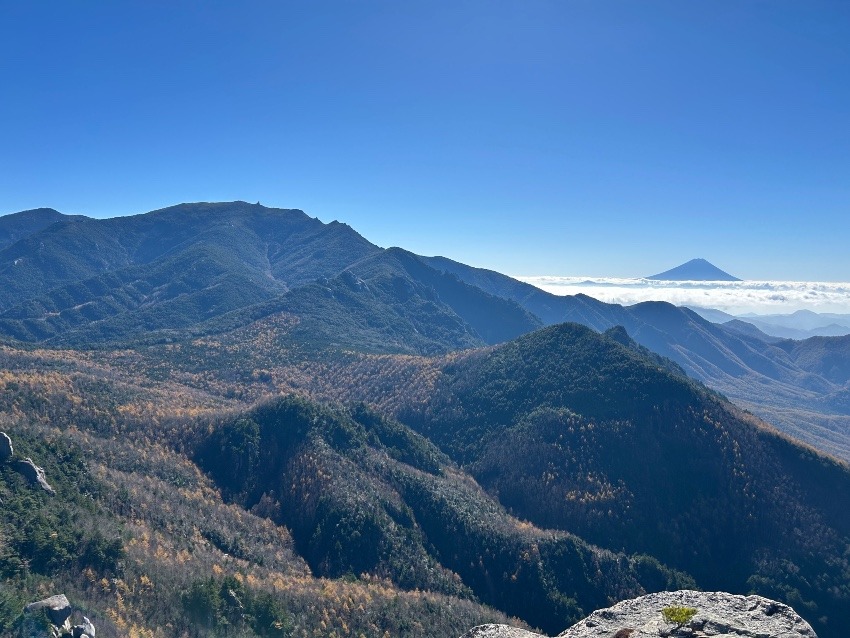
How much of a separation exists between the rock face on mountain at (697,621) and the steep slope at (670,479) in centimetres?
7750

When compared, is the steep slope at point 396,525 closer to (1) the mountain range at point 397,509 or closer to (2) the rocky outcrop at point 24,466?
(1) the mountain range at point 397,509

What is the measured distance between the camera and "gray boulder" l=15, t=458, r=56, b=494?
3196 inches

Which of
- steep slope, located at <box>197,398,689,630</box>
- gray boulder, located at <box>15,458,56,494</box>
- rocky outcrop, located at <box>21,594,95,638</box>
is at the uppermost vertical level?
gray boulder, located at <box>15,458,56,494</box>

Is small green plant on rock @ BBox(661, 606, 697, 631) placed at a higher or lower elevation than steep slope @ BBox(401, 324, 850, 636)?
higher

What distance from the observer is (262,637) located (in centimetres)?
7294

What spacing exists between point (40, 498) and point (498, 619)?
7952cm

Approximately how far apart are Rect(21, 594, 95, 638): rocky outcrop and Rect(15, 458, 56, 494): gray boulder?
31.4 metres

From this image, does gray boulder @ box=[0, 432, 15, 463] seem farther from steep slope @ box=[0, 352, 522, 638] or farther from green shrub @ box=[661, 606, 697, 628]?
green shrub @ box=[661, 606, 697, 628]

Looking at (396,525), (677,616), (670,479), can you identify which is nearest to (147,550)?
(396,525)

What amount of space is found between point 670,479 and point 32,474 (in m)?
142

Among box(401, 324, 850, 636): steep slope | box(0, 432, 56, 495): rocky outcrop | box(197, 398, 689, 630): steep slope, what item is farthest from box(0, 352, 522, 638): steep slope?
box(401, 324, 850, 636): steep slope

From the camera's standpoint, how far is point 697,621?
4000 centimetres

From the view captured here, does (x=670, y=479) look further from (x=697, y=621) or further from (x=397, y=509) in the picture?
(x=697, y=621)

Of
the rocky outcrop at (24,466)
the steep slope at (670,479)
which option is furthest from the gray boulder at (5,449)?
the steep slope at (670,479)
